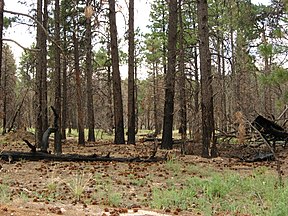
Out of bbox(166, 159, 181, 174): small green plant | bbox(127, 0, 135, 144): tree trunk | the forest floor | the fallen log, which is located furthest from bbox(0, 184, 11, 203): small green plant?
bbox(127, 0, 135, 144): tree trunk

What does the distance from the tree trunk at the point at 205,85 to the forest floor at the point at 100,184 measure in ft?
2.56

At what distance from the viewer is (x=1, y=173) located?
8.12 meters

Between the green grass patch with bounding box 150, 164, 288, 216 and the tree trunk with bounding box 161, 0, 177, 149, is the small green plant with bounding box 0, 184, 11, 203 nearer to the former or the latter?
the green grass patch with bounding box 150, 164, 288, 216

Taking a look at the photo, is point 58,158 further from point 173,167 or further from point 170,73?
point 170,73

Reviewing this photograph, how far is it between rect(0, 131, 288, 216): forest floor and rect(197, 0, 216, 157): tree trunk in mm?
780

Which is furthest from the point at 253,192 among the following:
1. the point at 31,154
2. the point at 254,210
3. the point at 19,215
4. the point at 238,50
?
the point at 238,50

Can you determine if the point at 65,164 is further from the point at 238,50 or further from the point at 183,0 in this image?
the point at 183,0

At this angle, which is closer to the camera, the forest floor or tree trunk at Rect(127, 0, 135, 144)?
the forest floor

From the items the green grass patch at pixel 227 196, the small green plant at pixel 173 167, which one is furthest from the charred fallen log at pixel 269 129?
the green grass patch at pixel 227 196

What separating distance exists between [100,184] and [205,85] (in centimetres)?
513

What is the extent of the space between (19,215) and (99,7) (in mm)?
11567

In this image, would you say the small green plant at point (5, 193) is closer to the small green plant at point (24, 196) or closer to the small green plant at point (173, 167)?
the small green plant at point (24, 196)

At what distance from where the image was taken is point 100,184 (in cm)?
719

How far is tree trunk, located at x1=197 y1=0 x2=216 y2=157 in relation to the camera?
11016mm
